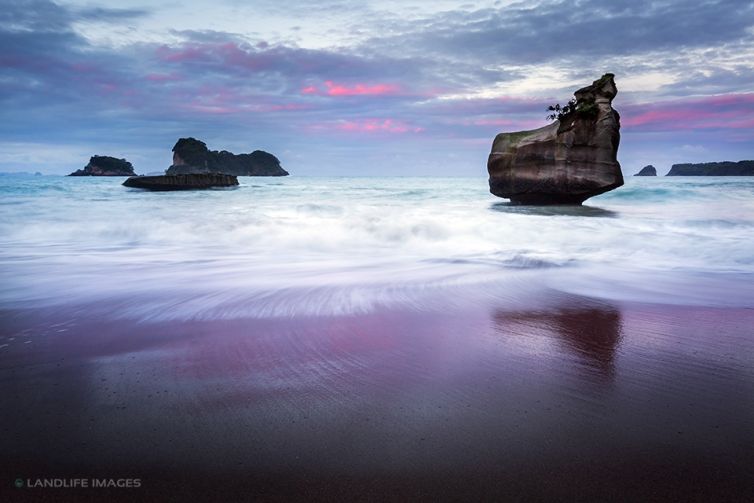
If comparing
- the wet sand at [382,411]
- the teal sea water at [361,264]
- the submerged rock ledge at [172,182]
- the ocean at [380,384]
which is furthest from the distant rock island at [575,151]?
the submerged rock ledge at [172,182]

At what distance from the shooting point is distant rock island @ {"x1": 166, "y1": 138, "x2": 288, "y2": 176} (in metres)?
146

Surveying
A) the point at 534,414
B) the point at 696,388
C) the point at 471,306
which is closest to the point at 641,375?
the point at 696,388

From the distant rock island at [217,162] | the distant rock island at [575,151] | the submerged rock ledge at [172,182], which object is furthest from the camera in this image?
the distant rock island at [217,162]

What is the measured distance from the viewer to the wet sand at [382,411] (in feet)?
7.86

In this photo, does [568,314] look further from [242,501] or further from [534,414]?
[242,501]

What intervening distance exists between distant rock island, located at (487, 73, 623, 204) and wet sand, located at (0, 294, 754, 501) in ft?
48.9

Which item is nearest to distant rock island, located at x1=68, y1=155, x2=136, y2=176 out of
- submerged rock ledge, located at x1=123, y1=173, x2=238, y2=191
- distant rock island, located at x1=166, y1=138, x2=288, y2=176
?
distant rock island, located at x1=166, y1=138, x2=288, y2=176

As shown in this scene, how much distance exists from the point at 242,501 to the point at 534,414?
1.68 meters

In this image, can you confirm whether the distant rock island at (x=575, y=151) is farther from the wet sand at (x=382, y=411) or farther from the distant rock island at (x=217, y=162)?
the distant rock island at (x=217, y=162)

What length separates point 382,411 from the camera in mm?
3090

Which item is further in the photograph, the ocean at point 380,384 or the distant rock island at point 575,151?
the distant rock island at point 575,151

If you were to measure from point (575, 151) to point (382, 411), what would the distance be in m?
17.9

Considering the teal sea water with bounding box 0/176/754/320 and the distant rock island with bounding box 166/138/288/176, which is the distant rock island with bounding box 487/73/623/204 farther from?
the distant rock island with bounding box 166/138/288/176

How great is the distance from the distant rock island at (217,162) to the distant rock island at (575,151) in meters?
109
